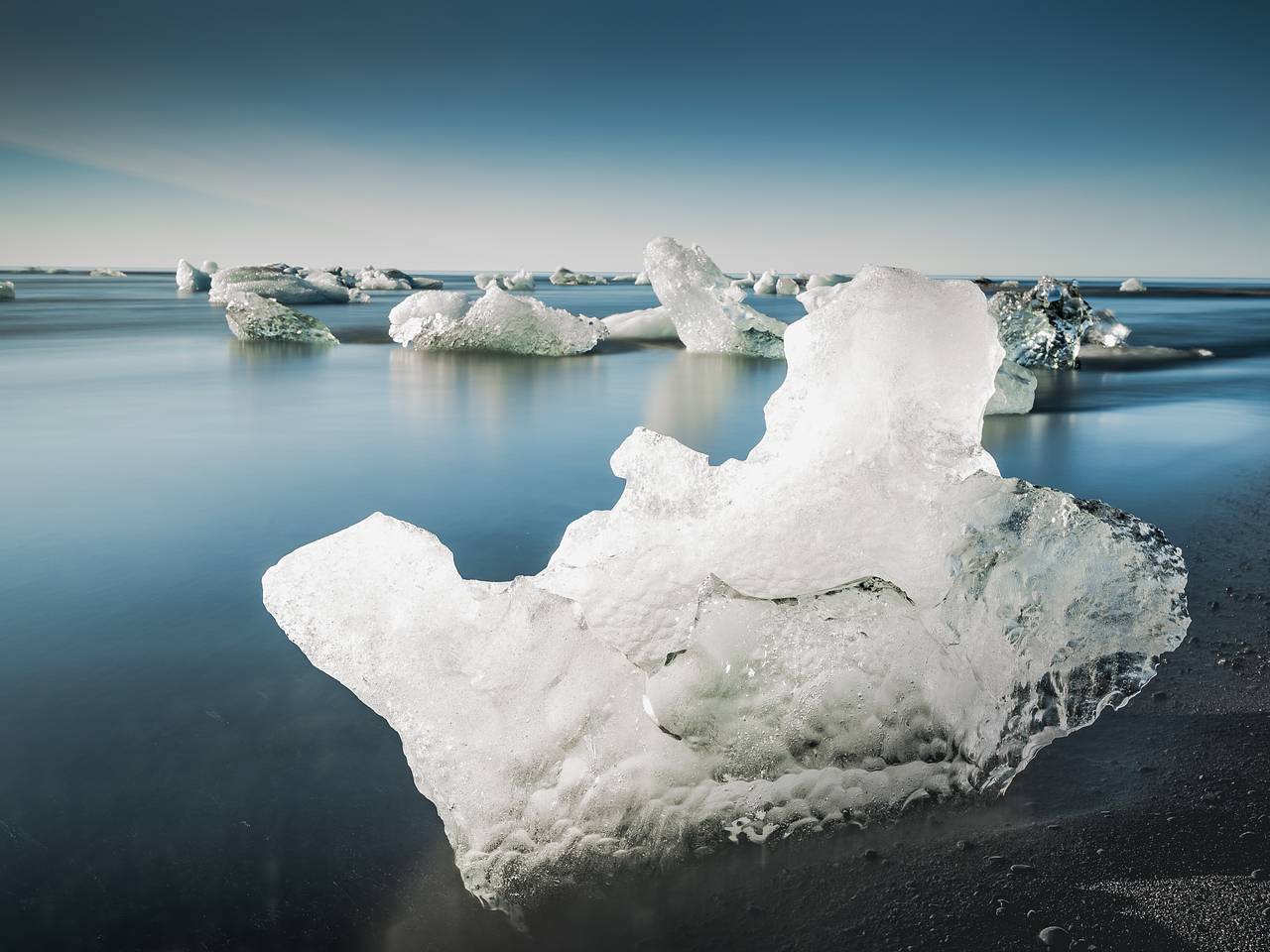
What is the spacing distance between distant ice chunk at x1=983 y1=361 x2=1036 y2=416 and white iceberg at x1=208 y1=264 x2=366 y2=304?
13573 mm

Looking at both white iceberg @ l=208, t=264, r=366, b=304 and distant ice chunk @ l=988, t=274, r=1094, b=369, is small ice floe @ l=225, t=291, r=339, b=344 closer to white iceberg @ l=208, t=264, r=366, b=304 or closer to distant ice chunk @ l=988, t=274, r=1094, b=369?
white iceberg @ l=208, t=264, r=366, b=304

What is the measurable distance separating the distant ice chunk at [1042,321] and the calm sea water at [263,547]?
0.40m

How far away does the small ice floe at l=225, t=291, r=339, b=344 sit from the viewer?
10.9 metres

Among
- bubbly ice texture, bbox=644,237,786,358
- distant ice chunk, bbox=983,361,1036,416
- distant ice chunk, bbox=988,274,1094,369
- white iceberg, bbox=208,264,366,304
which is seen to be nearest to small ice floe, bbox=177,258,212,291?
white iceberg, bbox=208,264,366,304

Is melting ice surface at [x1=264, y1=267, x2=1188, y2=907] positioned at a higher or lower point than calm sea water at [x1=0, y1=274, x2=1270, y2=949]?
higher

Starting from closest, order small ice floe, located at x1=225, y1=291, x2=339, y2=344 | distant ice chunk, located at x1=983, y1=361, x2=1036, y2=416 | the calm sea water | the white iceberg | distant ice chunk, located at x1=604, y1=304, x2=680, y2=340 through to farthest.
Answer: the calm sea water
distant ice chunk, located at x1=983, y1=361, x2=1036, y2=416
small ice floe, located at x1=225, y1=291, x2=339, y2=344
distant ice chunk, located at x1=604, y1=304, x2=680, y2=340
the white iceberg

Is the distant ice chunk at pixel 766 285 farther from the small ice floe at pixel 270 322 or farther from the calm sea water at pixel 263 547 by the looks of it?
the calm sea water at pixel 263 547

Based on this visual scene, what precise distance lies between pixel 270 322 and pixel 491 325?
11.0ft

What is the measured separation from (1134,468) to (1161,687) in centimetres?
289

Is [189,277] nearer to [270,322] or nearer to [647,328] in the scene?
[270,322]

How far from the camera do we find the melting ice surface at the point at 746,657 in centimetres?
143

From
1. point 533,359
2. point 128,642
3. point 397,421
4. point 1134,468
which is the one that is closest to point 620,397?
point 397,421

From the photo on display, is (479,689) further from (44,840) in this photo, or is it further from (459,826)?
(44,840)

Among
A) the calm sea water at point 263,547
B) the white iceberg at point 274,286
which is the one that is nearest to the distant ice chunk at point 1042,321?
the calm sea water at point 263,547
